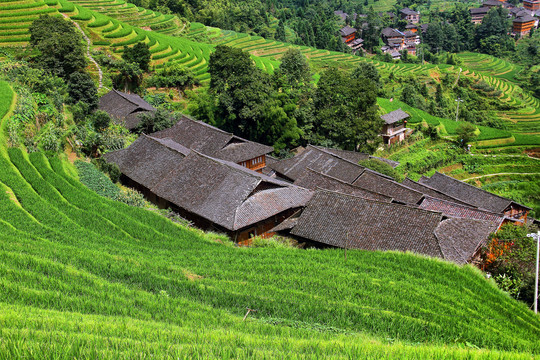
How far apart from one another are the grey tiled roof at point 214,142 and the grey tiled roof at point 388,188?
23.6 feet

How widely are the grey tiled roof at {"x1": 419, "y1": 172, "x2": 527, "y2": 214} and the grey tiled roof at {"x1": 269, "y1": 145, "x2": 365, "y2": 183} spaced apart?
599 centimetres

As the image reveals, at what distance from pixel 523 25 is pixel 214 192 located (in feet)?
350

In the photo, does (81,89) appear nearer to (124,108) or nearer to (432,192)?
(124,108)

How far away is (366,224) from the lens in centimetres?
1922

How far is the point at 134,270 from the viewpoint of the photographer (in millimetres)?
13258

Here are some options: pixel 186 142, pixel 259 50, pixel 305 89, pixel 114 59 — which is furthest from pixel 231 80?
pixel 259 50

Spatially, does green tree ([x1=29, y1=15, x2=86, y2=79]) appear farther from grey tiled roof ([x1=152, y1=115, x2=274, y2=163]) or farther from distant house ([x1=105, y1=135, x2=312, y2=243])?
distant house ([x1=105, y1=135, x2=312, y2=243])

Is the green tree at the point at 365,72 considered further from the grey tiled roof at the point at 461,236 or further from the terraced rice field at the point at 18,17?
the terraced rice field at the point at 18,17

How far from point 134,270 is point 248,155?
17.3 metres

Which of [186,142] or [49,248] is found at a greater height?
[49,248]

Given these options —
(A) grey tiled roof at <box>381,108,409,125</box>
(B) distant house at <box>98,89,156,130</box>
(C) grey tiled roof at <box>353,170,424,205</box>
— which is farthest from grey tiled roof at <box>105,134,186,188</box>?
(A) grey tiled roof at <box>381,108,409,125</box>

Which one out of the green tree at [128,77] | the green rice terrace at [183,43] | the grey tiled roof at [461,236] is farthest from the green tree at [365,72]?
the grey tiled roof at [461,236]

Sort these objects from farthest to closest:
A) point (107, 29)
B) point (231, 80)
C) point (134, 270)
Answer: point (107, 29) → point (231, 80) → point (134, 270)

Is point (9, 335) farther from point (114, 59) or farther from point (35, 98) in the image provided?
point (114, 59)
